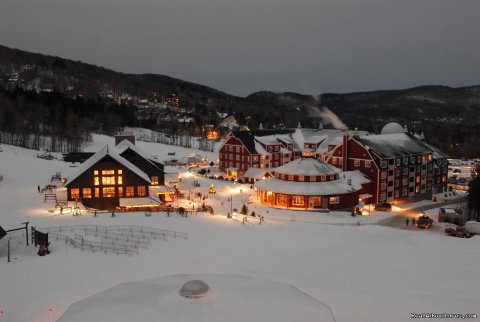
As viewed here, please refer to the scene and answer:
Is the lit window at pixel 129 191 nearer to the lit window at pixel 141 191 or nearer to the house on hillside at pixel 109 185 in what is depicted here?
the house on hillside at pixel 109 185

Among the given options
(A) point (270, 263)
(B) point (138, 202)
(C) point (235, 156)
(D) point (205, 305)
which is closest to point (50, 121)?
(C) point (235, 156)

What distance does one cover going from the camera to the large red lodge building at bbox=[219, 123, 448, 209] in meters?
56.6

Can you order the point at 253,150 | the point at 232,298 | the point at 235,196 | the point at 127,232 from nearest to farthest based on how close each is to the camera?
the point at 232,298 < the point at 127,232 < the point at 235,196 < the point at 253,150

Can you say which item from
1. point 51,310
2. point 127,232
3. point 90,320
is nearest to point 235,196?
point 127,232

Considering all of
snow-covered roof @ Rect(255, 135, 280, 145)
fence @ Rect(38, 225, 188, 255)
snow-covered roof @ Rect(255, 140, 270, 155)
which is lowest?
fence @ Rect(38, 225, 188, 255)

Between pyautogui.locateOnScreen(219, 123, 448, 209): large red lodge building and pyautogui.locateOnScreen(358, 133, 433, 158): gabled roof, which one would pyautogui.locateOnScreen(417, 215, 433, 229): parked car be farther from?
pyautogui.locateOnScreen(358, 133, 433, 158): gabled roof

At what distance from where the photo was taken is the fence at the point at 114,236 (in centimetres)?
3130

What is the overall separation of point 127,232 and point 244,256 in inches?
383

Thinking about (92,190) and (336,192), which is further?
(336,192)

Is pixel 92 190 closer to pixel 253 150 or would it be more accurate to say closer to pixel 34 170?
pixel 34 170

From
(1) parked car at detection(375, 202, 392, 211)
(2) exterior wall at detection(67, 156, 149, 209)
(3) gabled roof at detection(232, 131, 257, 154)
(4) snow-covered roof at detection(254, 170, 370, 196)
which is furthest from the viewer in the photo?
(3) gabled roof at detection(232, 131, 257, 154)

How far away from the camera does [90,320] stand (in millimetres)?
16797

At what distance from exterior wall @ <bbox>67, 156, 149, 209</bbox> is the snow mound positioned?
3074cm

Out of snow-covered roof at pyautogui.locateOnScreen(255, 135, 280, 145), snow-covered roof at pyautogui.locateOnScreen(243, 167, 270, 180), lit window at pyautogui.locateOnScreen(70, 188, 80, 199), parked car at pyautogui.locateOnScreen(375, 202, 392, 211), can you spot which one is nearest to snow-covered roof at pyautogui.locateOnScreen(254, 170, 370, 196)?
parked car at pyautogui.locateOnScreen(375, 202, 392, 211)
